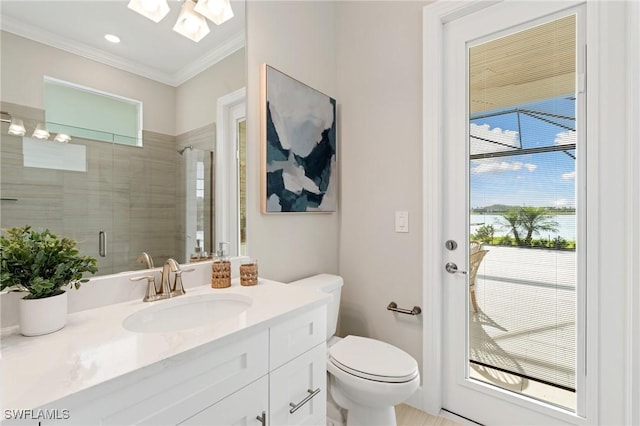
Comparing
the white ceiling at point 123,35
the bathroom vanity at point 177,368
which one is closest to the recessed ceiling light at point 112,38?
the white ceiling at point 123,35

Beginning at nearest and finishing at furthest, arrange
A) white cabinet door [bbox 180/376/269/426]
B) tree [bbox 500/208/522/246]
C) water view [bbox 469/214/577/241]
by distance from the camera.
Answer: white cabinet door [bbox 180/376/269/426] → water view [bbox 469/214/577/241] → tree [bbox 500/208/522/246]

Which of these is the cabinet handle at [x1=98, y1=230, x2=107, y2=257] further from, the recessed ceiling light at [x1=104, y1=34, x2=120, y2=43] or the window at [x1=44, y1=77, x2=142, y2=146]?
the recessed ceiling light at [x1=104, y1=34, x2=120, y2=43]

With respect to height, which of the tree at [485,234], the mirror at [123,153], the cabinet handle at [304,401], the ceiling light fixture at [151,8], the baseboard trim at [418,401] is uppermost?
the ceiling light fixture at [151,8]

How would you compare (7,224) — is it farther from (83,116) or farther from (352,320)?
(352,320)

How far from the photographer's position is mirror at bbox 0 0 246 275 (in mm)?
825

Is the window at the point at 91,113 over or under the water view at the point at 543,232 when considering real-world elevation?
over

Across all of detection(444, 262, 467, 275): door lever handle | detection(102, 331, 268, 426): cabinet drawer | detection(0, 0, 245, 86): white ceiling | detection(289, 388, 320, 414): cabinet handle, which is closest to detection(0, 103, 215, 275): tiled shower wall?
detection(0, 0, 245, 86): white ceiling

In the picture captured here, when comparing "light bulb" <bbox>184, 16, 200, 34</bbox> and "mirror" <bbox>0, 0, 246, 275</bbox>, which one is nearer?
"mirror" <bbox>0, 0, 246, 275</bbox>

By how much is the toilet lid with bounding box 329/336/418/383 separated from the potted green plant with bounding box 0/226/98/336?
1.04 metres

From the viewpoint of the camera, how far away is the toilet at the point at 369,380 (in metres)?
1.21

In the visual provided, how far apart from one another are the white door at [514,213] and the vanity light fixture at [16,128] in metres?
1.69

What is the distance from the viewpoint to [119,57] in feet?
3.35

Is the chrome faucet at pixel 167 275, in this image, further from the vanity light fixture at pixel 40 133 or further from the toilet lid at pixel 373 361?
the toilet lid at pixel 373 361

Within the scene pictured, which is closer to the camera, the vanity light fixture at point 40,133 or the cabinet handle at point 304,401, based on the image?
the vanity light fixture at point 40,133
